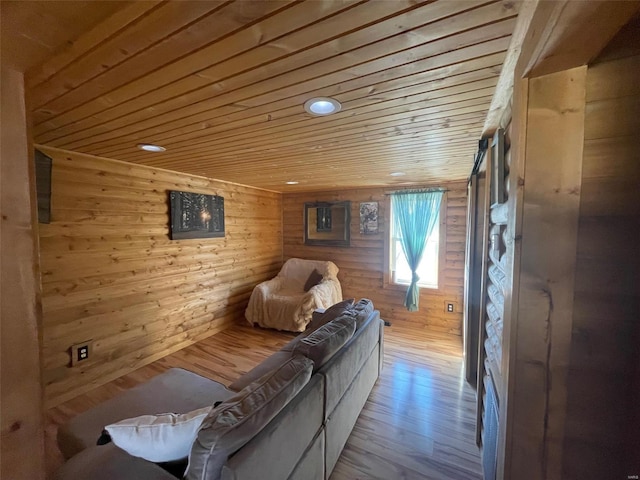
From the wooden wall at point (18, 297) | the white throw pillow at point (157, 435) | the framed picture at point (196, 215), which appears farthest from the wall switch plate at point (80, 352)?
the wooden wall at point (18, 297)

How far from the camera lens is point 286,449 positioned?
3.83ft

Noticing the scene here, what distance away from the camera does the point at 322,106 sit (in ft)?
4.67

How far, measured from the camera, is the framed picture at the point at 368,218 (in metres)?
4.40

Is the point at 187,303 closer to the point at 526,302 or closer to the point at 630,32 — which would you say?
the point at 526,302

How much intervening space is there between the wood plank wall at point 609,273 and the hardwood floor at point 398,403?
121 centimetres

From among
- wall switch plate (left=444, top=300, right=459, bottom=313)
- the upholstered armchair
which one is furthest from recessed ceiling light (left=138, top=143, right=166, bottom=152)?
wall switch plate (left=444, top=300, right=459, bottom=313)

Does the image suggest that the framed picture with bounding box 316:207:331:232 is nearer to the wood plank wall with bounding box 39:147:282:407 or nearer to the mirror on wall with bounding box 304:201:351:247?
the mirror on wall with bounding box 304:201:351:247

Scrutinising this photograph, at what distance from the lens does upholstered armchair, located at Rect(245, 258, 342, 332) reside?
12.2 feet

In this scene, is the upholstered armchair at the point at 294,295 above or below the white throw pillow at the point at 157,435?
below

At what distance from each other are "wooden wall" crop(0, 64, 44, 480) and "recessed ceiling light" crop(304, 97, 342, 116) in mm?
1076

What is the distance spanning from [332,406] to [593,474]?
3.76 ft

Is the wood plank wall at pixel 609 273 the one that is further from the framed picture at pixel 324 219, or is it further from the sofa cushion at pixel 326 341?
→ the framed picture at pixel 324 219

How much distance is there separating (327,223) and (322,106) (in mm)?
3453

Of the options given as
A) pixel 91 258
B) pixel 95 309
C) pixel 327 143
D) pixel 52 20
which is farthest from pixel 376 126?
pixel 95 309
